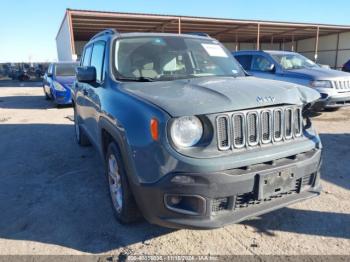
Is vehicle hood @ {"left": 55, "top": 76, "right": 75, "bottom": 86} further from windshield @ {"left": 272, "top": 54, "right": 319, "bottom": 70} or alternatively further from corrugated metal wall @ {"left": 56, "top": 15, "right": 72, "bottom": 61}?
corrugated metal wall @ {"left": 56, "top": 15, "right": 72, "bottom": 61}

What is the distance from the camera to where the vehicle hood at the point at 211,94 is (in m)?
2.36

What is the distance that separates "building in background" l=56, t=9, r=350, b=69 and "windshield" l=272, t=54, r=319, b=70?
39.7 ft

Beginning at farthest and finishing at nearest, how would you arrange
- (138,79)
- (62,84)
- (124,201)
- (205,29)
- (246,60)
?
(205,29) → (62,84) → (246,60) → (138,79) → (124,201)

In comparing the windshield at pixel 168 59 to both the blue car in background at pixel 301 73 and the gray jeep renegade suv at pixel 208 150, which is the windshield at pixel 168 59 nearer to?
the gray jeep renegade suv at pixel 208 150

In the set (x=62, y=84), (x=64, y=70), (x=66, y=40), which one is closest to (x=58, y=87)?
(x=62, y=84)

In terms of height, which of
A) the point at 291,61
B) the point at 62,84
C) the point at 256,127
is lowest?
the point at 62,84

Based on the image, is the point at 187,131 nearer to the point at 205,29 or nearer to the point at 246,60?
the point at 246,60

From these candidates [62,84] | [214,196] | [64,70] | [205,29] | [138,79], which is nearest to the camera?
[214,196]

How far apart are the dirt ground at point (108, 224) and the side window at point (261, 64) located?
4221mm

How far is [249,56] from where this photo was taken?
9.33m

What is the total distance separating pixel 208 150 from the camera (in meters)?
2.34

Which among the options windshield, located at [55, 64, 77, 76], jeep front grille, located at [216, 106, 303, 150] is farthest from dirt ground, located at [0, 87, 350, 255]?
windshield, located at [55, 64, 77, 76]

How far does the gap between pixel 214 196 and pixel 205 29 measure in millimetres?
25979

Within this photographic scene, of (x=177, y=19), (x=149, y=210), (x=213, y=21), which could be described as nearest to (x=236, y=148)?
(x=149, y=210)
